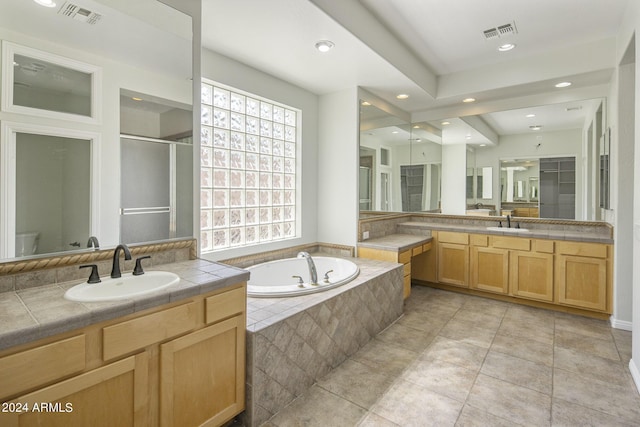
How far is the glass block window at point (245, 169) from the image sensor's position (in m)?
2.84

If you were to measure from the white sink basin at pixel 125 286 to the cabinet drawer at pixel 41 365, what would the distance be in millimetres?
300

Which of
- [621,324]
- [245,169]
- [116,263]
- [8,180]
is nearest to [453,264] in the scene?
[621,324]

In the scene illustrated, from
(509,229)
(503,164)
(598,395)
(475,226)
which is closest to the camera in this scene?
(598,395)

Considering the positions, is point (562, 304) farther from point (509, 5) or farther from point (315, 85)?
point (315, 85)

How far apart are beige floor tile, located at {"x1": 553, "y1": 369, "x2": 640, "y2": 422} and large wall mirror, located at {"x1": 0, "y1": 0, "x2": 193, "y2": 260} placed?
271 centimetres

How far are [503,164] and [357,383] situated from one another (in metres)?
3.37

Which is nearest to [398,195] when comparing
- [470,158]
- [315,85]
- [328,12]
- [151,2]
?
[470,158]

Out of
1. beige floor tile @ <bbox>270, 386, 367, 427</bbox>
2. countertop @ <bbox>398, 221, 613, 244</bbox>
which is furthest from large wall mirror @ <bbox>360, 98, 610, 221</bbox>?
beige floor tile @ <bbox>270, 386, 367, 427</bbox>

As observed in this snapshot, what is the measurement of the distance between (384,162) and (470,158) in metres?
1.20

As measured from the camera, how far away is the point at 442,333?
9.68 feet

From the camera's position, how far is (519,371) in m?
2.32

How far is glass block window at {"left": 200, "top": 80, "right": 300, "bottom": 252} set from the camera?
9.30ft

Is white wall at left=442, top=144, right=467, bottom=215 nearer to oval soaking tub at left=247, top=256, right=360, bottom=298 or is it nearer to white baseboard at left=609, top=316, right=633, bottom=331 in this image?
white baseboard at left=609, top=316, right=633, bottom=331

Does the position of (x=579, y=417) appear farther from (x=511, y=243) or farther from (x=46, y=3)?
(x=46, y=3)
